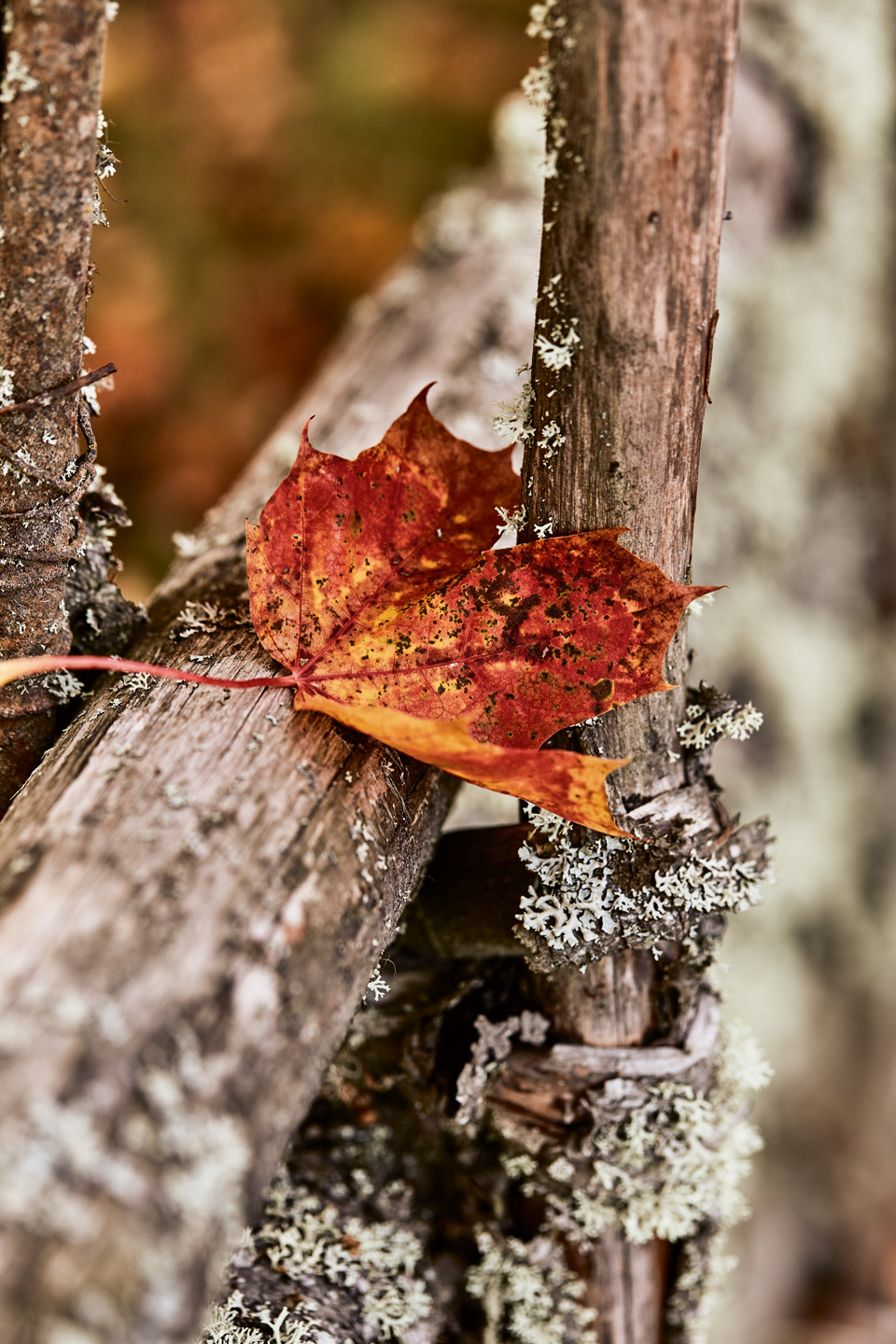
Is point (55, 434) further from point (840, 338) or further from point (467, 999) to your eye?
point (840, 338)

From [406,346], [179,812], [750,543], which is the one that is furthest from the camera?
[750,543]

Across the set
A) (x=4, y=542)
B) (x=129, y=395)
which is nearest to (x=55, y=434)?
(x=4, y=542)

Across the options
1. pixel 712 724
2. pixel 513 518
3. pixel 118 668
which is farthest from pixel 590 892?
pixel 118 668

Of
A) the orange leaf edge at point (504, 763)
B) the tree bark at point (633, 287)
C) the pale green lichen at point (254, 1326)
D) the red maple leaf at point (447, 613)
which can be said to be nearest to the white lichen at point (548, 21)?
the tree bark at point (633, 287)

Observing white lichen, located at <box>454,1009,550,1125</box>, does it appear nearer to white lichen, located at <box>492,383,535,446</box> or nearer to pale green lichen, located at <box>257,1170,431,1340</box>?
pale green lichen, located at <box>257,1170,431,1340</box>

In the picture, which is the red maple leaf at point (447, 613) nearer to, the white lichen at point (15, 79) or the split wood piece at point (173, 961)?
the split wood piece at point (173, 961)
